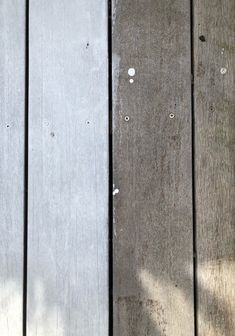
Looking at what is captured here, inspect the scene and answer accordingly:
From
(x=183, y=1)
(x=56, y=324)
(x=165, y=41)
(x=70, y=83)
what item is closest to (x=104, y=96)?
(x=70, y=83)

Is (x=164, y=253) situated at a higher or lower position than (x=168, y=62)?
lower

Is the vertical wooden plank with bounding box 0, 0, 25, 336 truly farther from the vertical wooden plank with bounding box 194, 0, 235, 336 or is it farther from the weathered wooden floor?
the vertical wooden plank with bounding box 194, 0, 235, 336

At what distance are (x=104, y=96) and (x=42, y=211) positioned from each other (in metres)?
0.30

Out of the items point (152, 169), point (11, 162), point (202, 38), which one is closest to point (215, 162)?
point (152, 169)

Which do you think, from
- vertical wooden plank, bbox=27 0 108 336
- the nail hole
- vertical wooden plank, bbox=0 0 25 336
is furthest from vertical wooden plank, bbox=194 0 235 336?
vertical wooden plank, bbox=0 0 25 336

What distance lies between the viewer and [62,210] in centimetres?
106

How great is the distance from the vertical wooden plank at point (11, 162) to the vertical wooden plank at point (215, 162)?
0.41 m

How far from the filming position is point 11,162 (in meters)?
1.07

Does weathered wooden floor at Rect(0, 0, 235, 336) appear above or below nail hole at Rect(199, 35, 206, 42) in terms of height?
below

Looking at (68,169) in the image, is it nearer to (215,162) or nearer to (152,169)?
(152,169)

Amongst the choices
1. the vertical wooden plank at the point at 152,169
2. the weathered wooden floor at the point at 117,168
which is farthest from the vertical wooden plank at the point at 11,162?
the vertical wooden plank at the point at 152,169

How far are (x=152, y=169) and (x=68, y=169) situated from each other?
194 mm

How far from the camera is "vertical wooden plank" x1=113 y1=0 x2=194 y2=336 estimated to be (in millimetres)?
1047

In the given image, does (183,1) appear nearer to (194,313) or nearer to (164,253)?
(164,253)
